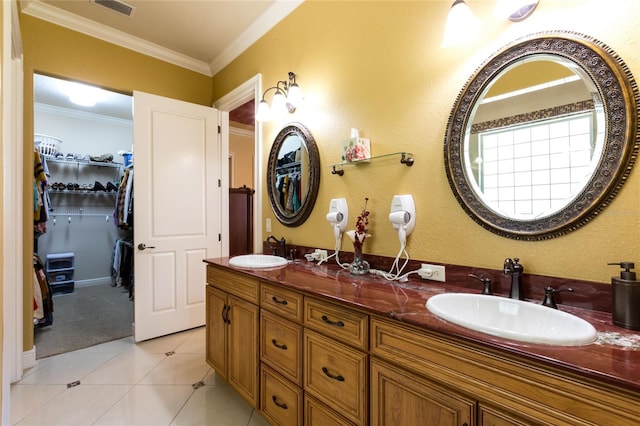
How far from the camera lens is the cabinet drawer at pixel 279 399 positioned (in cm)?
141

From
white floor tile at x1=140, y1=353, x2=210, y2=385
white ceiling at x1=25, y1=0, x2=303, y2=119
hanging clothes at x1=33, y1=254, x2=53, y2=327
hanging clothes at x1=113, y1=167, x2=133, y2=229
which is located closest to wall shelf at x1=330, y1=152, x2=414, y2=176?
white ceiling at x1=25, y1=0, x2=303, y2=119

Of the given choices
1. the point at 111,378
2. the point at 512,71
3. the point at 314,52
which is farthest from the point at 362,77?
the point at 111,378

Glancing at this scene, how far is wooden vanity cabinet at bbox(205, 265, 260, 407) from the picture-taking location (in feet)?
5.54

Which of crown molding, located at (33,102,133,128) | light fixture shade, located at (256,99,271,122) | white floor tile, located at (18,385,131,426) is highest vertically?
crown molding, located at (33,102,133,128)

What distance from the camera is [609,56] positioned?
3.31 feet

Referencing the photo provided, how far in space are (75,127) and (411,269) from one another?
546 centimetres

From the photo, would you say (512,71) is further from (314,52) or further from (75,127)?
(75,127)

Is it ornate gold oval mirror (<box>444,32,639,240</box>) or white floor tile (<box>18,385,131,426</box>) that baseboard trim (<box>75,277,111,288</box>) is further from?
ornate gold oval mirror (<box>444,32,639,240</box>)

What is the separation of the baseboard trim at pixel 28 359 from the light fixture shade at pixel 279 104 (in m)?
2.68

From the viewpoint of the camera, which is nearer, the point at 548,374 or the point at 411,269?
the point at 548,374

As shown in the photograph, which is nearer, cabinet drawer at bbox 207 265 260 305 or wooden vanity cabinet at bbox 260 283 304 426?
wooden vanity cabinet at bbox 260 283 304 426

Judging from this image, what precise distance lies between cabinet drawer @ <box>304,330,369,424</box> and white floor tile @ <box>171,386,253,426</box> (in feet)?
2.40

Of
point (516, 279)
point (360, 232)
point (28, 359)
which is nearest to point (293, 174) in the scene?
point (360, 232)

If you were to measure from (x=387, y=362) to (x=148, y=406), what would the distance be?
168 centimetres
